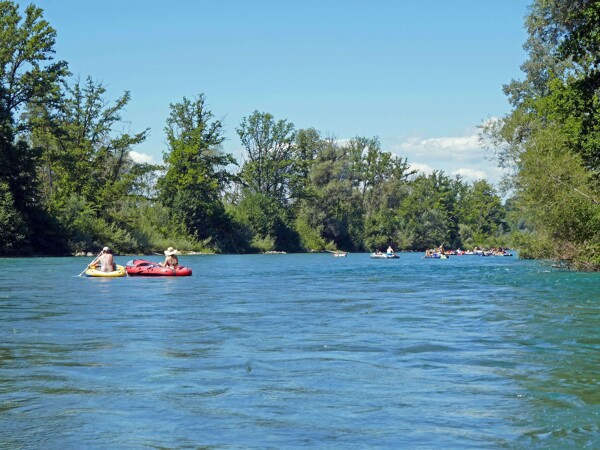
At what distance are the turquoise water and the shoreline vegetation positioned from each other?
12439mm

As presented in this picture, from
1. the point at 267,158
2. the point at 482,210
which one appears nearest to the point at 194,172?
the point at 267,158

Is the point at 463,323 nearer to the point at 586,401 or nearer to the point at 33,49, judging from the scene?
the point at 586,401

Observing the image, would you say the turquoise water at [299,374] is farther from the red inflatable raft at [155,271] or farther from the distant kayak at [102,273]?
the red inflatable raft at [155,271]

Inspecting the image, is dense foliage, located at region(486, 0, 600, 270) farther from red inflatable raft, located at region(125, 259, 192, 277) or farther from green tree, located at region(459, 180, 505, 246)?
green tree, located at region(459, 180, 505, 246)

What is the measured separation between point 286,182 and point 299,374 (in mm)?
99926

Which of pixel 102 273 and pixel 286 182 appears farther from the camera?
pixel 286 182

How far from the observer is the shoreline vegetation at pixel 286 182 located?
39.1 metres

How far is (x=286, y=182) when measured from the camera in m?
112

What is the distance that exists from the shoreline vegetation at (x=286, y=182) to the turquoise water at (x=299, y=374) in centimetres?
1244

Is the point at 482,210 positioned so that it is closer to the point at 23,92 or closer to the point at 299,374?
the point at 23,92

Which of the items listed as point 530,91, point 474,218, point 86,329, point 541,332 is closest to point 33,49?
point 530,91

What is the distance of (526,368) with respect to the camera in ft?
41.1

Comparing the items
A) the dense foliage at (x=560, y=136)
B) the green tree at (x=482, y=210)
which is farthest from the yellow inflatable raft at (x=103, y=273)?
the green tree at (x=482, y=210)

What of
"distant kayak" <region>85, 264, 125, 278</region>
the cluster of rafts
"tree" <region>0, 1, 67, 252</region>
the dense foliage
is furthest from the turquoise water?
"tree" <region>0, 1, 67, 252</region>
